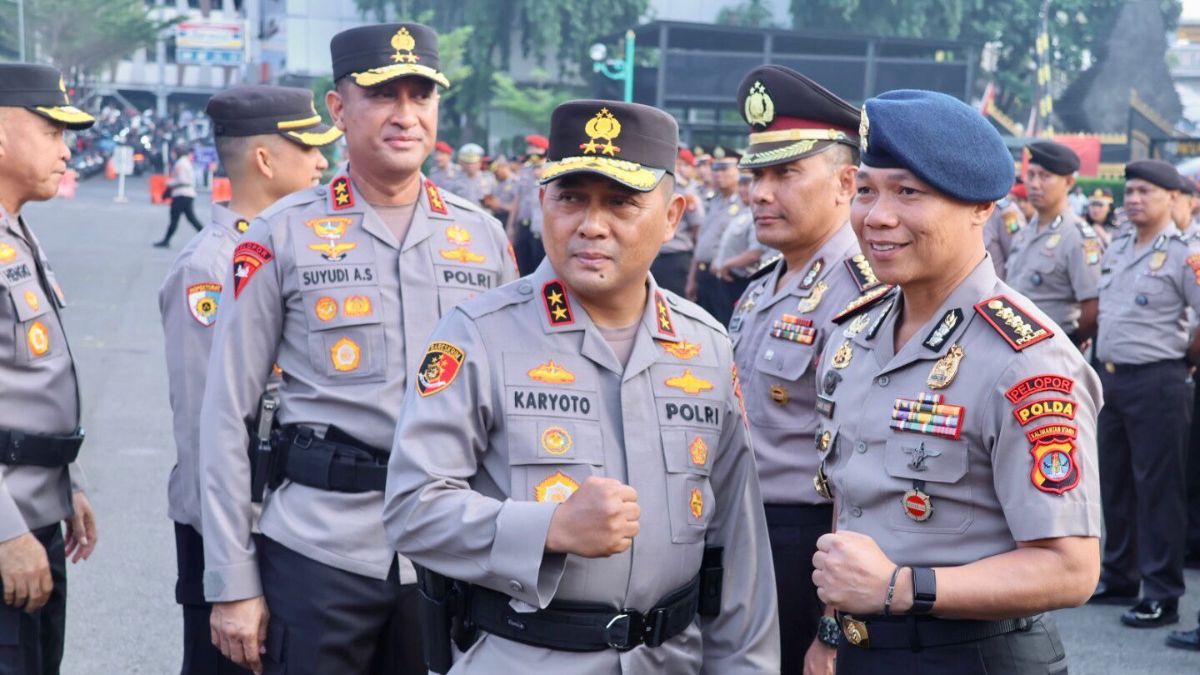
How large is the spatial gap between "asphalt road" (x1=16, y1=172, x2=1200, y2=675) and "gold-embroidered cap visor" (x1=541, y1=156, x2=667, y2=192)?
349 centimetres

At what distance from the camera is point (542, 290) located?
266 centimetres

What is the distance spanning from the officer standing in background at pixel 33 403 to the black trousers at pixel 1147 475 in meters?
5.04

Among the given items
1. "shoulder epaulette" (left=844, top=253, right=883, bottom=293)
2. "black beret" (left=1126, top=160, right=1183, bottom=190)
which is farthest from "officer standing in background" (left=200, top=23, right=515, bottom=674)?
"black beret" (left=1126, top=160, right=1183, bottom=190)

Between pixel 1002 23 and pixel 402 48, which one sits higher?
pixel 402 48

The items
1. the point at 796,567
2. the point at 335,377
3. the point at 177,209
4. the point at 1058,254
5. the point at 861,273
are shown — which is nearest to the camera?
the point at 335,377

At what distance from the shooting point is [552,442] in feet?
8.29

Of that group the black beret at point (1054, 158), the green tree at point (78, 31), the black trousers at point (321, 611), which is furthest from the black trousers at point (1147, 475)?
the green tree at point (78, 31)

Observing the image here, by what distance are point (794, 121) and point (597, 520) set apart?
6.69 feet

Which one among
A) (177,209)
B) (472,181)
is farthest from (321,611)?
(177,209)

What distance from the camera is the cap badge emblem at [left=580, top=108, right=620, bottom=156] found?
8.44 ft

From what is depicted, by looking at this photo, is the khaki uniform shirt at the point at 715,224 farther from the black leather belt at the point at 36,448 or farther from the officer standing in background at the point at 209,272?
the black leather belt at the point at 36,448

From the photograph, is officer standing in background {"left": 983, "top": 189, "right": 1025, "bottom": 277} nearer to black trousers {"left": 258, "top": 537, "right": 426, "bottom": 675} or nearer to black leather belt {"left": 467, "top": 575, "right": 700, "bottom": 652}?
black trousers {"left": 258, "top": 537, "right": 426, "bottom": 675}

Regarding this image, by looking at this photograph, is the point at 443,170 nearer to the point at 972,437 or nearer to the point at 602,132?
the point at 602,132

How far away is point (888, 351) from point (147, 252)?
856 inches
